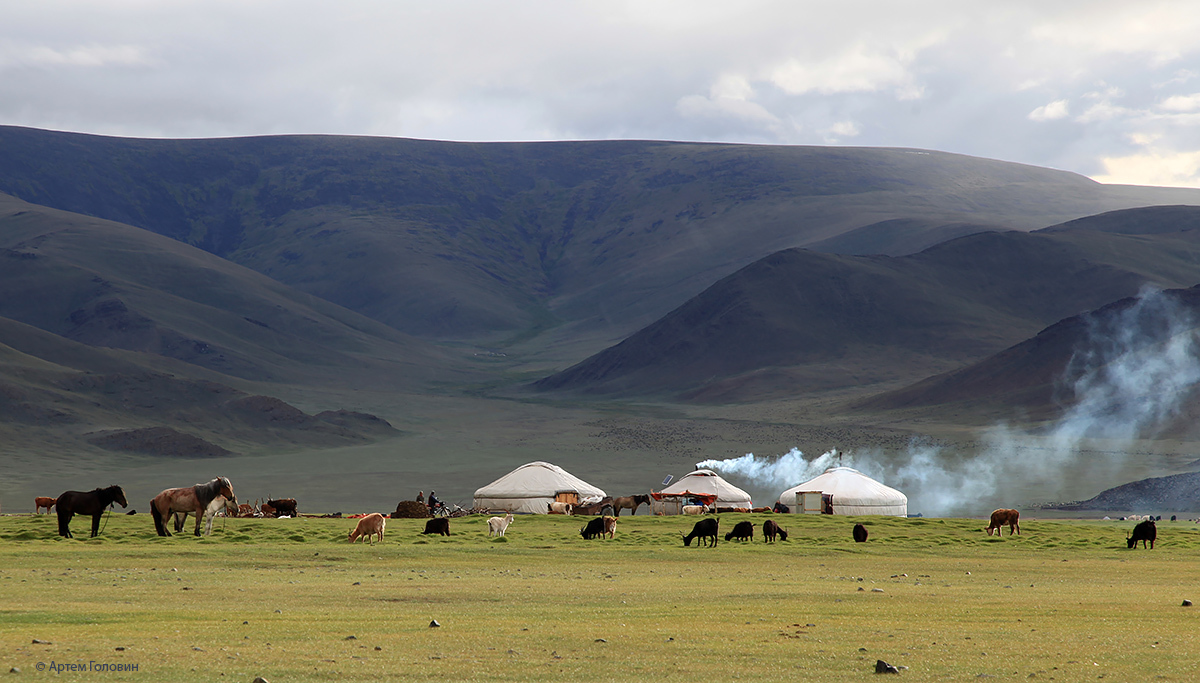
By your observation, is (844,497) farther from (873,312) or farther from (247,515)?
(873,312)

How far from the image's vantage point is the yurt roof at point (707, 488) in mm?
53181

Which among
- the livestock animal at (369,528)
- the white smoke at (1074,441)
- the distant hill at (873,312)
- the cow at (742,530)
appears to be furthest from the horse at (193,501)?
the distant hill at (873,312)

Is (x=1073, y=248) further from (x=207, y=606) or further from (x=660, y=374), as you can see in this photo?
(x=207, y=606)

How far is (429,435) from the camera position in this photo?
115750 mm

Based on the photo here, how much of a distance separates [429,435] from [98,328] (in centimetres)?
7702

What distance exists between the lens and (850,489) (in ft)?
173

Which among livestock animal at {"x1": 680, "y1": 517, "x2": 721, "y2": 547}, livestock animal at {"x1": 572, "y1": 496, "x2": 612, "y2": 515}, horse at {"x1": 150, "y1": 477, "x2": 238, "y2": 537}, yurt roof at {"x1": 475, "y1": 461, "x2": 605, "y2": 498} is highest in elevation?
yurt roof at {"x1": 475, "y1": 461, "x2": 605, "y2": 498}

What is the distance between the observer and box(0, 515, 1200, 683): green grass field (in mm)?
11531

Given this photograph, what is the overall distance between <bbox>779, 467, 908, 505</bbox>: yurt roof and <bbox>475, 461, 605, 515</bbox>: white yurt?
386 inches

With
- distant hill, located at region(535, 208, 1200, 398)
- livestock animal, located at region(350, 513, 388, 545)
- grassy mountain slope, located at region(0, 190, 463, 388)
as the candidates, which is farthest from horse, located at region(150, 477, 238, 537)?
grassy mountain slope, located at region(0, 190, 463, 388)

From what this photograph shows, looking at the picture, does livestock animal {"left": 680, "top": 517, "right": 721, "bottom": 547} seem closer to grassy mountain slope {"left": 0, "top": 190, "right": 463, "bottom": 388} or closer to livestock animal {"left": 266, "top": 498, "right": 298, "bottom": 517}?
livestock animal {"left": 266, "top": 498, "right": 298, "bottom": 517}

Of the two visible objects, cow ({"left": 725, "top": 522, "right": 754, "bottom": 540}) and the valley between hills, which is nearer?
cow ({"left": 725, "top": 522, "right": 754, "bottom": 540})

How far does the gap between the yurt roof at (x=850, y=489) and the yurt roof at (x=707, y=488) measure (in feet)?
8.01

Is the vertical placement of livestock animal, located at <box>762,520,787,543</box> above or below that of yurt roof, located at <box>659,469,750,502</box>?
below
